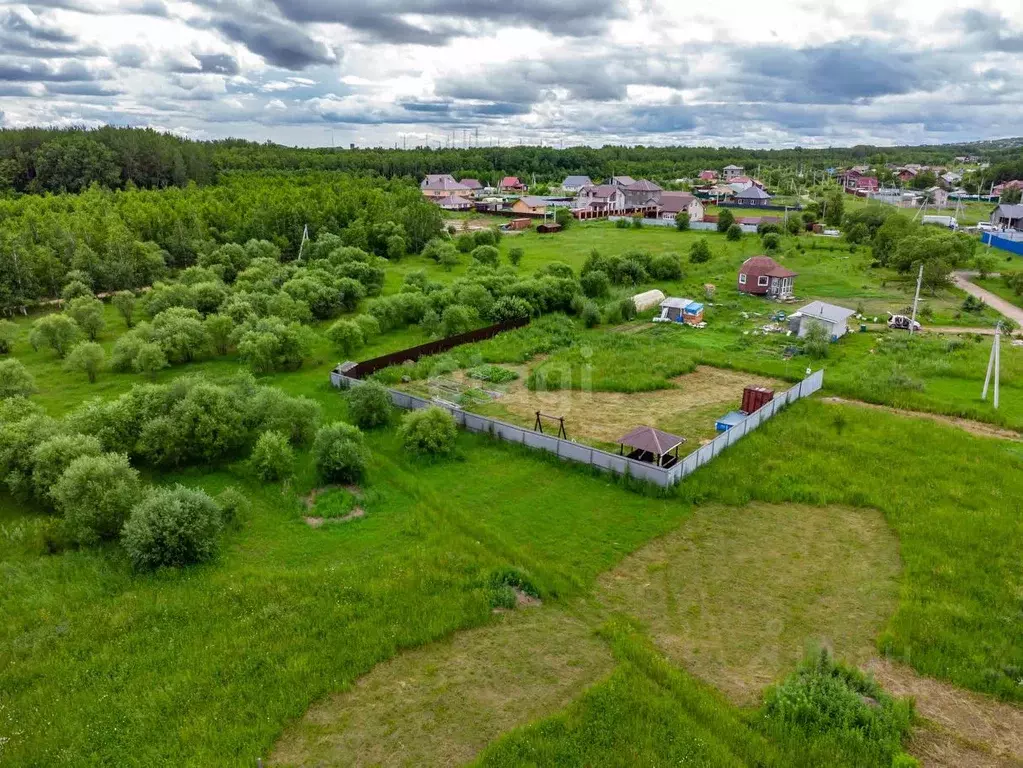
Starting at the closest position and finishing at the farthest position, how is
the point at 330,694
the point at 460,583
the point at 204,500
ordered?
the point at 330,694 → the point at 460,583 → the point at 204,500

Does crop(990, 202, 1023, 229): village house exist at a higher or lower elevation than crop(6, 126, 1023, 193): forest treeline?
lower

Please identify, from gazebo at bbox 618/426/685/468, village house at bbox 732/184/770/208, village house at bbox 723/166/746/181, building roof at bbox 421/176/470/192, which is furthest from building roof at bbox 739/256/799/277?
village house at bbox 723/166/746/181

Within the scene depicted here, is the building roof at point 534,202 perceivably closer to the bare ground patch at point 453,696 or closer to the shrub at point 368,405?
the shrub at point 368,405

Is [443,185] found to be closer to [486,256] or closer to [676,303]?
[486,256]

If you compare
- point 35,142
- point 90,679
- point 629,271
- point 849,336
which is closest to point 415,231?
point 629,271

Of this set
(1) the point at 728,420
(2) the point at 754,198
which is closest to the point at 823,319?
(1) the point at 728,420

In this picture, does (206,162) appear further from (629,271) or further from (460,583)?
(460,583)

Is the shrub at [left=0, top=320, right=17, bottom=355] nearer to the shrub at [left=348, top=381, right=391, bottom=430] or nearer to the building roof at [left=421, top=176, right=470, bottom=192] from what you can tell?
the shrub at [left=348, top=381, right=391, bottom=430]
